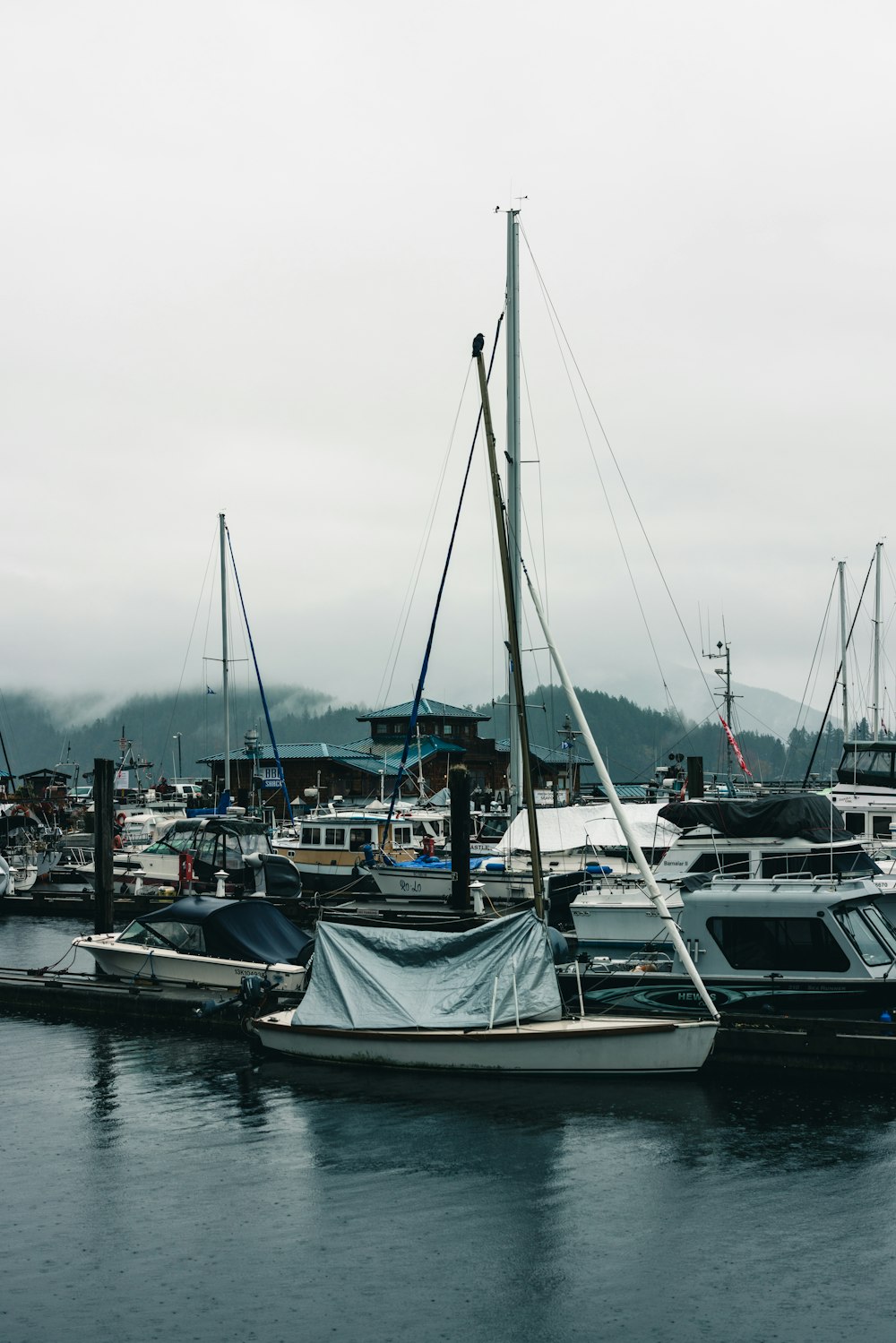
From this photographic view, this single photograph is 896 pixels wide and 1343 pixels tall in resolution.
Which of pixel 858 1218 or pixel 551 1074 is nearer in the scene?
pixel 858 1218

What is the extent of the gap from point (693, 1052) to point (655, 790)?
50139mm

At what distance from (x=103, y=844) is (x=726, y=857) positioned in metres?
18.8

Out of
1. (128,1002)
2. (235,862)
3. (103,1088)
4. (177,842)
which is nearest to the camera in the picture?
(103,1088)

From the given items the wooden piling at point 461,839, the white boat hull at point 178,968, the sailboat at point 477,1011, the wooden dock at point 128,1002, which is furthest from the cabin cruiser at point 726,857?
the wooden dock at point 128,1002

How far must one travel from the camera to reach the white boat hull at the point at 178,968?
28516 millimetres

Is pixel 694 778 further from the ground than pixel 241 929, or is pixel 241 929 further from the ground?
pixel 694 778

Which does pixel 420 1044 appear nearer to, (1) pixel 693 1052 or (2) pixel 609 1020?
(2) pixel 609 1020

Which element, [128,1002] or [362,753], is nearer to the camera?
[128,1002]

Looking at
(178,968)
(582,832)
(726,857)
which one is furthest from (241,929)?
(582,832)

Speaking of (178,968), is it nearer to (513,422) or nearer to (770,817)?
(770,817)

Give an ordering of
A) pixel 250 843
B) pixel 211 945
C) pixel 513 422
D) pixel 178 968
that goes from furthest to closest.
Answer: pixel 250 843
pixel 513 422
pixel 178 968
pixel 211 945

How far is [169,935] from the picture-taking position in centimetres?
3077

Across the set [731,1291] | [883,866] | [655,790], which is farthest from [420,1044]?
[655,790]

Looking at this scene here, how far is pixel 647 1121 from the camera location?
2039cm
